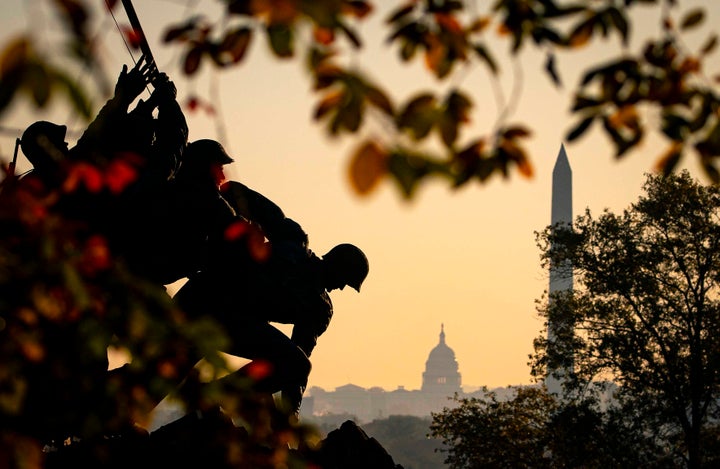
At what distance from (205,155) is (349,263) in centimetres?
161

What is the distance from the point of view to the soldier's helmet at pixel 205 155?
7.93 metres

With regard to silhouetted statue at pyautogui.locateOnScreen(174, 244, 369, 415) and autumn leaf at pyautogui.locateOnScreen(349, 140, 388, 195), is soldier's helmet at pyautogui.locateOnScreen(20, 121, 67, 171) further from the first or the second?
autumn leaf at pyautogui.locateOnScreen(349, 140, 388, 195)

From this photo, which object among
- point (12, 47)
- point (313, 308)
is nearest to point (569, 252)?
point (313, 308)

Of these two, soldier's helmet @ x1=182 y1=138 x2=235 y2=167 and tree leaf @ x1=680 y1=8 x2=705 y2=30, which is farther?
soldier's helmet @ x1=182 y1=138 x2=235 y2=167

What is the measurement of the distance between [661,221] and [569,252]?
8.28 feet

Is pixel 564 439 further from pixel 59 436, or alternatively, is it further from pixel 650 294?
pixel 59 436

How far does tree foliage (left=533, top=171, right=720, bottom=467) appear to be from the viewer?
23922 millimetres

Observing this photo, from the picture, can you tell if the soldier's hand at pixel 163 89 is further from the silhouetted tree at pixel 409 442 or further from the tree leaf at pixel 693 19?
the silhouetted tree at pixel 409 442

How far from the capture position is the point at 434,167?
2.69 m

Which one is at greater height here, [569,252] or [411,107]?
[569,252]

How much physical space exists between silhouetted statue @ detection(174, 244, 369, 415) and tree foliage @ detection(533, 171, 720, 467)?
17307 mm

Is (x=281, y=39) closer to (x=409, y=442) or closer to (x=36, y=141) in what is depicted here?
(x=36, y=141)

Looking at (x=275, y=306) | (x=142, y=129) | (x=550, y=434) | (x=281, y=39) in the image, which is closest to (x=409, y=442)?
(x=550, y=434)

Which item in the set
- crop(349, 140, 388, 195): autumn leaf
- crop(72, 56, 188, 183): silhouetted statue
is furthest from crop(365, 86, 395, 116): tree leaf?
crop(72, 56, 188, 183): silhouetted statue
